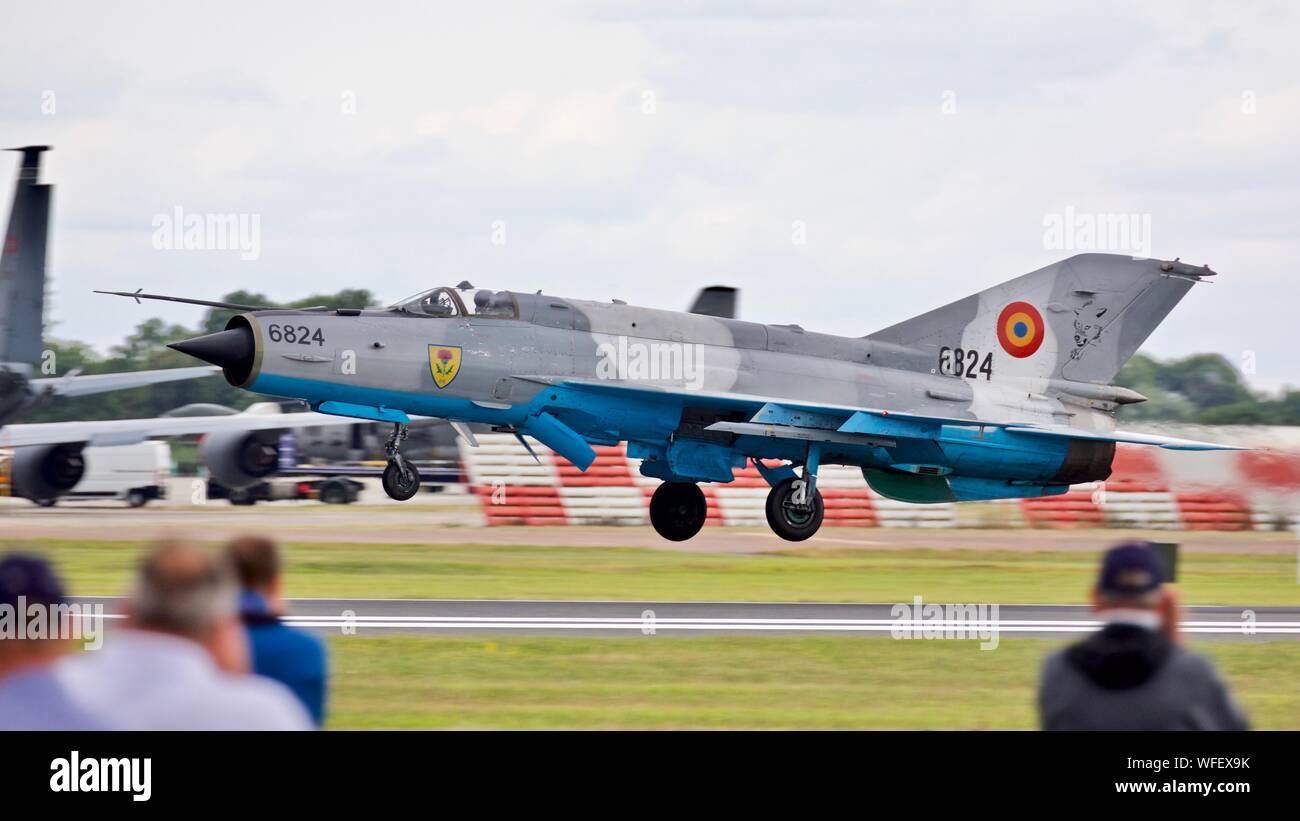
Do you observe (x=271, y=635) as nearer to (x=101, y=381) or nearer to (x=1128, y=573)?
(x=1128, y=573)

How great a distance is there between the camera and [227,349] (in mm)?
15938

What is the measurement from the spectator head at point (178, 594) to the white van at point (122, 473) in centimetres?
3390

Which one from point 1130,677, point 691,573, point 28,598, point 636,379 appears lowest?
point 691,573

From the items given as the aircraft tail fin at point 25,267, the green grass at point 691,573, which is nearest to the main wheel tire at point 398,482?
the green grass at point 691,573

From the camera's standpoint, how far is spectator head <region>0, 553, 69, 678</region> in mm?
4207

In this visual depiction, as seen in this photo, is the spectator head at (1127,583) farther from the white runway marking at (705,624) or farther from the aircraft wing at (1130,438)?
the aircraft wing at (1130,438)

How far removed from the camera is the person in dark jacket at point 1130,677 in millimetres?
4855

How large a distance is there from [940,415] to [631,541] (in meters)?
7.82

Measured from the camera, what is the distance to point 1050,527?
30.9 metres

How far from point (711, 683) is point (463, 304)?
23.2 feet

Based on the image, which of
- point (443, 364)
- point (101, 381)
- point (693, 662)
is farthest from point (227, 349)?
point (101, 381)

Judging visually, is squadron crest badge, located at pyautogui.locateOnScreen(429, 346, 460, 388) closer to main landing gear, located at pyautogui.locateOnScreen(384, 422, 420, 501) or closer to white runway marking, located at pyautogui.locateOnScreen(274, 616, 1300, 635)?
main landing gear, located at pyautogui.locateOnScreen(384, 422, 420, 501)
